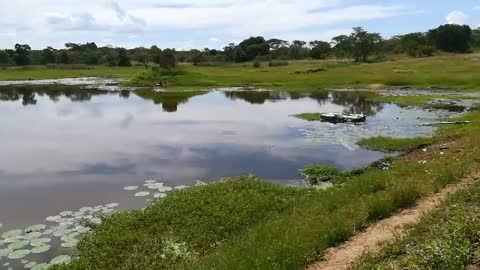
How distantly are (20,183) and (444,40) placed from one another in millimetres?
121042

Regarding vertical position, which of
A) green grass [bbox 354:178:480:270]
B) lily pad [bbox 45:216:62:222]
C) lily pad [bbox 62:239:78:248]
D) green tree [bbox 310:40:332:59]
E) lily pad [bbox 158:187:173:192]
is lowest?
lily pad [bbox 62:239:78:248]

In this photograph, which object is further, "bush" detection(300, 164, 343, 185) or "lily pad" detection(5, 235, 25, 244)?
"bush" detection(300, 164, 343, 185)

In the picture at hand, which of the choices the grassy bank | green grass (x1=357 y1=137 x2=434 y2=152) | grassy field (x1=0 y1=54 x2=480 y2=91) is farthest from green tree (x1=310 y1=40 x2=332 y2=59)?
the grassy bank

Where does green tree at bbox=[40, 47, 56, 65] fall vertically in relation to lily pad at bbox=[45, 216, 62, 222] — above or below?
above

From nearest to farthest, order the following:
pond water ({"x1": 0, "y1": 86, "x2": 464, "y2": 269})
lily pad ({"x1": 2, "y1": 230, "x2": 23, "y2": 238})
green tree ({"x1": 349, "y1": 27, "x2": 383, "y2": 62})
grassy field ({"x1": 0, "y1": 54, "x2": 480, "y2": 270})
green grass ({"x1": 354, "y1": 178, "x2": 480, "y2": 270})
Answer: green grass ({"x1": 354, "y1": 178, "x2": 480, "y2": 270}) < grassy field ({"x1": 0, "y1": 54, "x2": 480, "y2": 270}) < lily pad ({"x1": 2, "y1": 230, "x2": 23, "y2": 238}) < pond water ({"x1": 0, "y1": 86, "x2": 464, "y2": 269}) < green tree ({"x1": 349, "y1": 27, "x2": 383, "y2": 62})

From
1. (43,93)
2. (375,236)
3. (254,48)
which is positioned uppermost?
(254,48)

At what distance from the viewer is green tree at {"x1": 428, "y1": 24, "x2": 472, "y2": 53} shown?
401 feet

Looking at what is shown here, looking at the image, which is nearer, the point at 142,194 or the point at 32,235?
the point at 32,235

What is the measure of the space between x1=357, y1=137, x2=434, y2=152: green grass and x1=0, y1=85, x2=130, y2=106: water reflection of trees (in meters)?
42.3

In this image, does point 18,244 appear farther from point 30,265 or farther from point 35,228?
point 30,265

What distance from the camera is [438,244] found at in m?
8.64

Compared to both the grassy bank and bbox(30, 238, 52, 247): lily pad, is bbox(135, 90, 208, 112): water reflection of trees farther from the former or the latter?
bbox(30, 238, 52, 247): lily pad

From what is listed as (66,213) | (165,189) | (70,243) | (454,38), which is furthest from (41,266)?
(454,38)

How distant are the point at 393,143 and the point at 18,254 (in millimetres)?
21211
